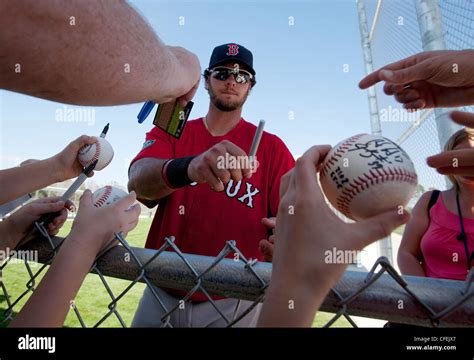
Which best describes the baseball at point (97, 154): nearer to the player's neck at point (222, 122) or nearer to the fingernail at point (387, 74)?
the player's neck at point (222, 122)

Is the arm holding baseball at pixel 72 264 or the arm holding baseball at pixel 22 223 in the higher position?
the arm holding baseball at pixel 22 223

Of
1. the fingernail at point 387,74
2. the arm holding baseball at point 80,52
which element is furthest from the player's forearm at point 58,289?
the fingernail at point 387,74

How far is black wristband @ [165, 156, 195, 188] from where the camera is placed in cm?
136

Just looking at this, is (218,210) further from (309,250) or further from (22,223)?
(309,250)

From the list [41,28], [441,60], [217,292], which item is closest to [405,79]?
[441,60]

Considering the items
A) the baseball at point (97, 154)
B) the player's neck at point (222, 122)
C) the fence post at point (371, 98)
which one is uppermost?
the fence post at point (371, 98)

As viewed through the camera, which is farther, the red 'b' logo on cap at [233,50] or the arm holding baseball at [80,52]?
the red 'b' logo on cap at [233,50]

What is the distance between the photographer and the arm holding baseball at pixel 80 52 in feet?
1.85

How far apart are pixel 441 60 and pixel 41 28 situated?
109 centimetres

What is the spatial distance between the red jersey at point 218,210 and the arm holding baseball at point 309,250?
1.17m

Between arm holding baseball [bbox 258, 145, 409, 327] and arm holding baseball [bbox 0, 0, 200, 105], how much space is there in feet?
1.60

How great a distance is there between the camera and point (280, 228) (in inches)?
23.0
